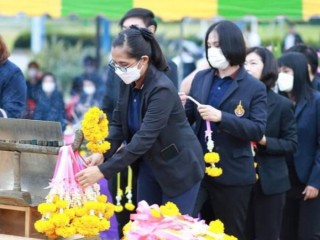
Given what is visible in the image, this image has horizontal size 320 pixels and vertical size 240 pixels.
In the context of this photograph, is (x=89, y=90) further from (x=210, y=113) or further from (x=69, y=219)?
(x=69, y=219)

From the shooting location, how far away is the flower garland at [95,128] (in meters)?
3.84

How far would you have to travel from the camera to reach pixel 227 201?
4.86m

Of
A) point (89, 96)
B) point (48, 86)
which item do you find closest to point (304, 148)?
point (48, 86)

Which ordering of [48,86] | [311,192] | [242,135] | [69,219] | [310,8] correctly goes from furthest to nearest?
[48,86] < [310,8] < [311,192] < [242,135] < [69,219]

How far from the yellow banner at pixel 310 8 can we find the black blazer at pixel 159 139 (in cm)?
371

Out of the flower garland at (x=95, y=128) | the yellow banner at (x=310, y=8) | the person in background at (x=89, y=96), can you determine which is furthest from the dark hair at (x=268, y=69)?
the person in background at (x=89, y=96)

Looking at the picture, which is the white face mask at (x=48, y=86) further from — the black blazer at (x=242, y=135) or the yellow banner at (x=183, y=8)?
the black blazer at (x=242, y=135)

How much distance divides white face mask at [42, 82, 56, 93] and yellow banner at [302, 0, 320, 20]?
13.7ft

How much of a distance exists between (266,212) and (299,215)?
0.57 metres

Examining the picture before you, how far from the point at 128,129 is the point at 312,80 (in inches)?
97.3

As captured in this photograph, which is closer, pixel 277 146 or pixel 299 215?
pixel 277 146

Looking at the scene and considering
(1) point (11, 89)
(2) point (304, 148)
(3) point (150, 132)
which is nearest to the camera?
(3) point (150, 132)

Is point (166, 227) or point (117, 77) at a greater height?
point (117, 77)

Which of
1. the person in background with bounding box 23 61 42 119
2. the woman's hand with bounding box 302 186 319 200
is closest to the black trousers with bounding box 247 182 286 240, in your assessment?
the woman's hand with bounding box 302 186 319 200
